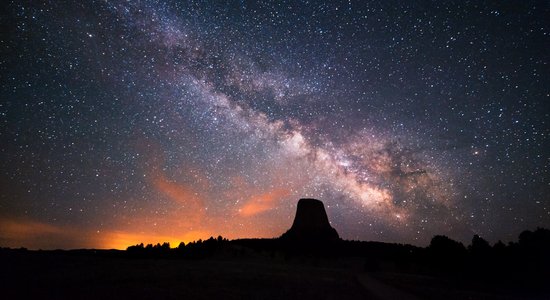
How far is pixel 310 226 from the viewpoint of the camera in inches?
2490

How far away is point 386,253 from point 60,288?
40.3 meters

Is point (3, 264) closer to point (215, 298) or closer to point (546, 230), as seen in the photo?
point (215, 298)

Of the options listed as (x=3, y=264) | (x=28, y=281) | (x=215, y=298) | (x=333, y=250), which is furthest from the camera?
(x=333, y=250)

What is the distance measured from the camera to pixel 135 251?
30.9 m

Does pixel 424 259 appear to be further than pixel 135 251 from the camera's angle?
Yes

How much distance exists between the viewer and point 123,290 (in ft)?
36.2

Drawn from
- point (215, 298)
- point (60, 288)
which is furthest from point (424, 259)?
point (60, 288)

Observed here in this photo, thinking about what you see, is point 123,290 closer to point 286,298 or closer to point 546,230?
point 286,298

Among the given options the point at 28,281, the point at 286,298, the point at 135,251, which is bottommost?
the point at 286,298

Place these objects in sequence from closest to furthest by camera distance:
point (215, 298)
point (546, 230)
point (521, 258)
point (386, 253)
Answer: point (215, 298) < point (521, 258) < point (546, 230) < point (386, 253)

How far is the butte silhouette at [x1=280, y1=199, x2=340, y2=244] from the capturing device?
2301 inches

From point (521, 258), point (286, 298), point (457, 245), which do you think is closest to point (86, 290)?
point (286, 298)

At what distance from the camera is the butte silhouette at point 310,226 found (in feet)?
192

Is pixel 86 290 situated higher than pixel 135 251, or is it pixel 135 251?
pixel 135 251
